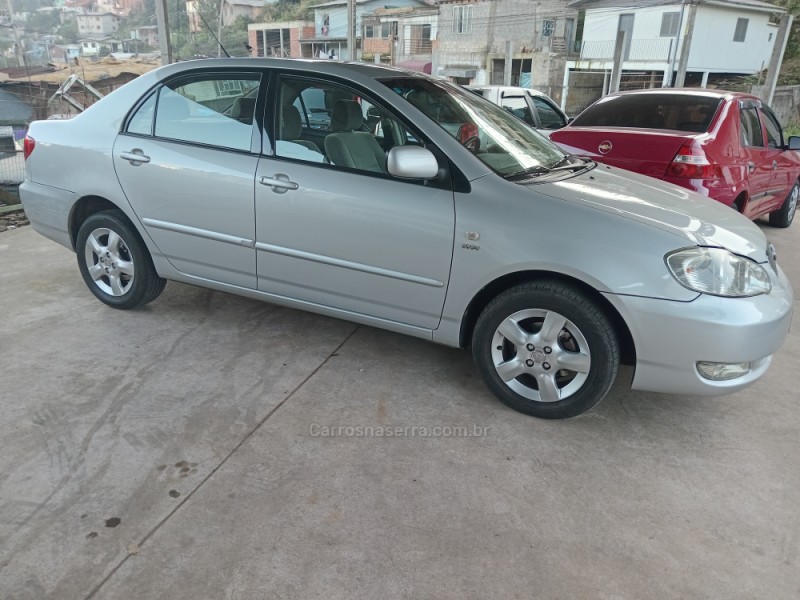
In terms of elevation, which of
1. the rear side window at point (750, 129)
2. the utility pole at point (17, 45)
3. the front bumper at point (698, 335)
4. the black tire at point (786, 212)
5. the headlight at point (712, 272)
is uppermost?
the utility pole at point (17, 45)

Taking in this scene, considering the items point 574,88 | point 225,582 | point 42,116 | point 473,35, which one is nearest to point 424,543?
point 225,582

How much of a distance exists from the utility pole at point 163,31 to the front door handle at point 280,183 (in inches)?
168

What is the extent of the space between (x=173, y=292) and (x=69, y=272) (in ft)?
3.35

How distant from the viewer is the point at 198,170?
335cm

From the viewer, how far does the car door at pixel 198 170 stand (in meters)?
3.29

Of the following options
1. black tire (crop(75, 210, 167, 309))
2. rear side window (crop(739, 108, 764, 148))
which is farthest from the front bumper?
rear side window (crop(739, 108, 764, 148))

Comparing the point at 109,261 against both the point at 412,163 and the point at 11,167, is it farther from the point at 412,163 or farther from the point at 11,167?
the point at 11,167

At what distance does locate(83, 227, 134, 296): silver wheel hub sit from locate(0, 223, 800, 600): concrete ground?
38 centimetres

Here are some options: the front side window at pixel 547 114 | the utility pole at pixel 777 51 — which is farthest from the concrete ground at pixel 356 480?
the utility pole at pixel 777 51

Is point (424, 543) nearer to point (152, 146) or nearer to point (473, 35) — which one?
point (152, 146)

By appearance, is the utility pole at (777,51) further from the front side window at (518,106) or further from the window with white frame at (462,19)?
the window with white frame at (462,19)

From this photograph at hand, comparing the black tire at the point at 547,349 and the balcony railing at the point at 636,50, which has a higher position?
the balcony railing at the point at 636,50

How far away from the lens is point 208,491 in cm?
235

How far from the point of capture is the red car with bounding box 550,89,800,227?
4.82 meters
